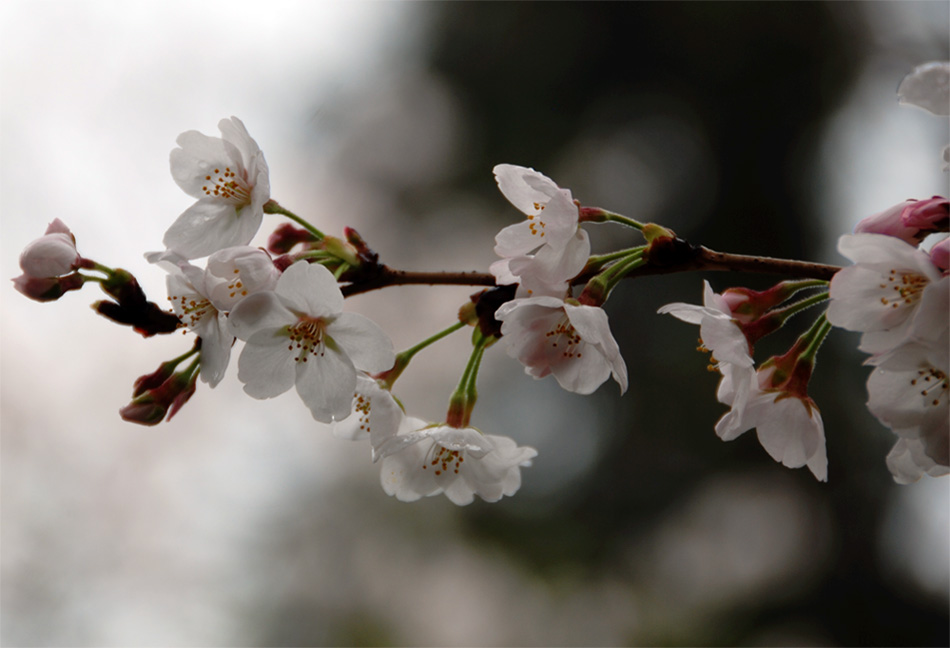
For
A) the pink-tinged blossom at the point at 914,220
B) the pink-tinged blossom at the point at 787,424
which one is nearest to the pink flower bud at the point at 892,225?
the pink-tinged blossom at the point at 914,220

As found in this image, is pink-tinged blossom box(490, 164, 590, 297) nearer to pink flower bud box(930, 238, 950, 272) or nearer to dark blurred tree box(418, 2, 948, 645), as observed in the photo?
pink flower bud box(930, 238, 950, 272)

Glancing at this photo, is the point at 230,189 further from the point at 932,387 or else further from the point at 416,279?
the point at 932,387

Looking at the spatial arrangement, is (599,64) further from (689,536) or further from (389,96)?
(689,536)

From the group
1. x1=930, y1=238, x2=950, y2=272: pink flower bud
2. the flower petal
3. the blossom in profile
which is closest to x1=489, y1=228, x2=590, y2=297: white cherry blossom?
the flower petal

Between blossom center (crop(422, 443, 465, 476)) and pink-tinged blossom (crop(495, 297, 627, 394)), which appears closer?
pink-tinged blossom (crop(495, 297, 627, 394))

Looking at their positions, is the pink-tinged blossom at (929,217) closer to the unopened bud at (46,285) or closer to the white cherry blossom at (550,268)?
the white cherry blossom at (550,268)

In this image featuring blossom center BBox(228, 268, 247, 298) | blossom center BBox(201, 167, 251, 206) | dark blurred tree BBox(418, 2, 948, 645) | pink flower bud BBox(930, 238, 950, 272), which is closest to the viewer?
pink flower bud BBox(930, 238, 950, 272)

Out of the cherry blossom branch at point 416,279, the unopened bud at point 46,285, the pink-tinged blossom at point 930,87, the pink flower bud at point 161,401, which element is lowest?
the pink flower bud at point 161,401
